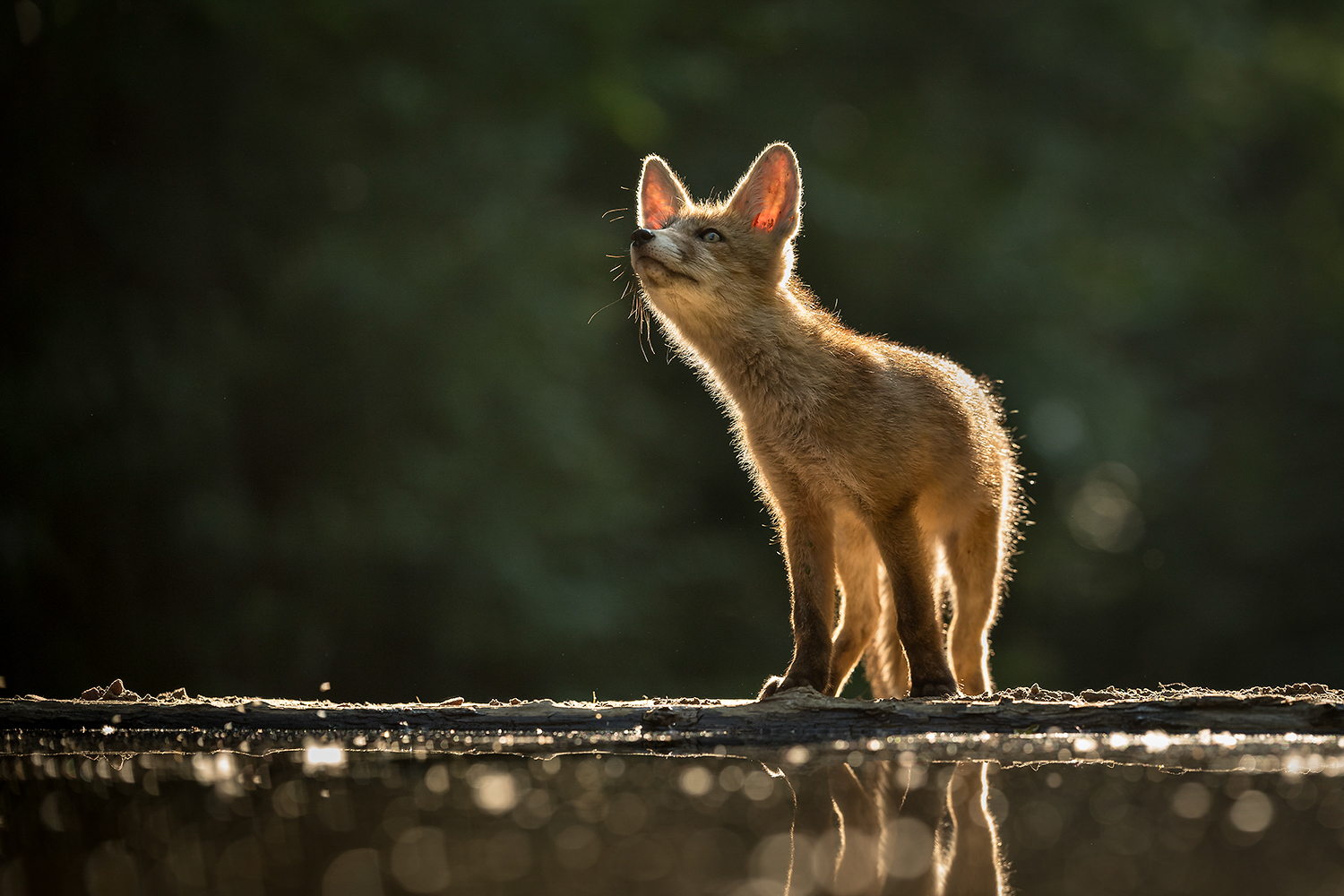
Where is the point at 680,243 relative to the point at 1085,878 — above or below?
above

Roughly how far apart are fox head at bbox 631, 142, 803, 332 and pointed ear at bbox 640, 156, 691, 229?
0.96ft

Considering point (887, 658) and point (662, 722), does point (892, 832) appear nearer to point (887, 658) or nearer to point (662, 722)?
point (662, 722)

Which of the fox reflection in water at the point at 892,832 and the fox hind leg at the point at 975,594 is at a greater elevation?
the fox hind leg at the point at 975,594

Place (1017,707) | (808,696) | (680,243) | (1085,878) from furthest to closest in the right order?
(680,243), (808,696), (1017,707), (1085,878)

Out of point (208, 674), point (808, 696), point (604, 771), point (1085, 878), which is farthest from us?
point (208, 674)

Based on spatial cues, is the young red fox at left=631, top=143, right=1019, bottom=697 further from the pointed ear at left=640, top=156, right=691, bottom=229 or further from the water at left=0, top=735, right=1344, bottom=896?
the water at left=0, top=735, right=1344, bottom=896

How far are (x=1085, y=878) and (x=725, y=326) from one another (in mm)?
3634

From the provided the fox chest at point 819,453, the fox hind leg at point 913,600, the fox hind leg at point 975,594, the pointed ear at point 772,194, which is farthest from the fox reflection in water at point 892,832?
the pointed ear at point 772,194

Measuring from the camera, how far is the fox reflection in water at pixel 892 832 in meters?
2.41

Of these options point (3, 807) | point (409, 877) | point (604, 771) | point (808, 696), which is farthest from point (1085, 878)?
point (3, 807)

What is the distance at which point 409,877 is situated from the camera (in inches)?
96.7

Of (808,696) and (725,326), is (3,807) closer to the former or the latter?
(808,696)

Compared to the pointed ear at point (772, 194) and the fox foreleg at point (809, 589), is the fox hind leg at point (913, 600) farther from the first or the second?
the pointed ear at point (772, 194)

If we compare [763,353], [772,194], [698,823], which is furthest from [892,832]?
[772,194]
